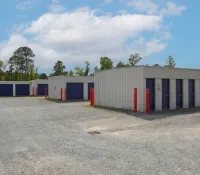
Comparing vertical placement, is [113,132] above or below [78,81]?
below

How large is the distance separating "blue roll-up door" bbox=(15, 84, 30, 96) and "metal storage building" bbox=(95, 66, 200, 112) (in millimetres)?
23234

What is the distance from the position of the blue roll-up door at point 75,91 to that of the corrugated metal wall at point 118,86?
8674mm

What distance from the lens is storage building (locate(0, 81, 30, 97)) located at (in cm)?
3844

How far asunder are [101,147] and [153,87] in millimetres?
9599

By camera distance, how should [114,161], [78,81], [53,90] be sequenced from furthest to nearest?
[53,90], [78,81], [114,161]

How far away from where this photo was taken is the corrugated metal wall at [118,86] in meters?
16.1

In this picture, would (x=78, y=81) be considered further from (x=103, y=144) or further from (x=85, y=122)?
(x=103, y=144)

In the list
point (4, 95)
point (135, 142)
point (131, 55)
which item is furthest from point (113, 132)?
point (131, 55)

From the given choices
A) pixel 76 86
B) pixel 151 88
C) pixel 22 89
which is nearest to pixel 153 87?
pixel 151 88

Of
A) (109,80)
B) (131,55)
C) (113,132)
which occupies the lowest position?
(113,132)

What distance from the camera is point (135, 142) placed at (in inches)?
325

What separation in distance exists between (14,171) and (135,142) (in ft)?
13.0

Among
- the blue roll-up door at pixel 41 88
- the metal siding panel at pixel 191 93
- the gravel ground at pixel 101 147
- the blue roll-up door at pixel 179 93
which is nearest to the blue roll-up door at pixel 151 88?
the blue roll-up door at pixel 179 93

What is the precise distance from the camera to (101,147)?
761 cm
